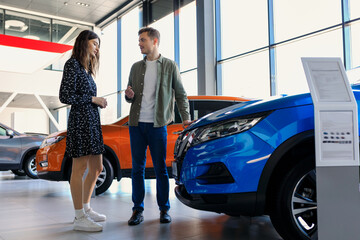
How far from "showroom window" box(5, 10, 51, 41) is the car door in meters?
8.25

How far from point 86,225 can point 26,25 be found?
12.9 metres

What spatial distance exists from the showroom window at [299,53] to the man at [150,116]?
153 inches

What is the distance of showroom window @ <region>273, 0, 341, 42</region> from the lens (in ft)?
20.5

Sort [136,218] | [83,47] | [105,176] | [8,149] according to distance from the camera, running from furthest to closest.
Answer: [8,149] → [105,176] → [136,218] → [83,47]

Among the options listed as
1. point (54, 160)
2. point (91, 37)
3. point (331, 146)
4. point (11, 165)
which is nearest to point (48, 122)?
point (11, 165)

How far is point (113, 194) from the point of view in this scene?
14.4 feet

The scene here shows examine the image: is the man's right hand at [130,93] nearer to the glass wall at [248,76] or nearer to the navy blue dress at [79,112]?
the navy blue dress at [79,112]

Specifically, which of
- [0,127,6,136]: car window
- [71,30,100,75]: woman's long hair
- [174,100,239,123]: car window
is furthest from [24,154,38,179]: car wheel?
[71,30,100,75]: woman's long hair

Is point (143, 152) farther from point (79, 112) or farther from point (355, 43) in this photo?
point (355, 43)

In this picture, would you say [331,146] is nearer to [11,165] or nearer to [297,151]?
[297,151]

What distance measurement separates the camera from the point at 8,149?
6.43 metres

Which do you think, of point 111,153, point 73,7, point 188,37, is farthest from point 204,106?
point 73,7

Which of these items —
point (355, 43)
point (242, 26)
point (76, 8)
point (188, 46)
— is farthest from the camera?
point (76, 8)

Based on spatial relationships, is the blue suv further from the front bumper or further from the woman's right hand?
the woman's right hand
